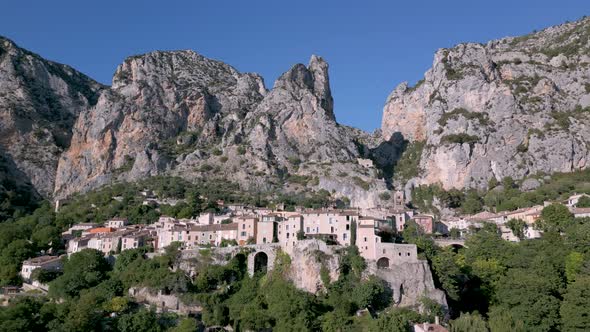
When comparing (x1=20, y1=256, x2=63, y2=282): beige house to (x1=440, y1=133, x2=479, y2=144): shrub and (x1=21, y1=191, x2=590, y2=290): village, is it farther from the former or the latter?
(x1=440, y1=133, x2=479, y2=144): shrub

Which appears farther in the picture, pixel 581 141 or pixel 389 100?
pixel 389 100

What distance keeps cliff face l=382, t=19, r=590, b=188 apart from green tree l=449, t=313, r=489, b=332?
2258 inches

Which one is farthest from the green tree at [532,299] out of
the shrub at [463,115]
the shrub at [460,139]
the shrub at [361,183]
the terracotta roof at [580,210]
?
the shrub at [463,115]

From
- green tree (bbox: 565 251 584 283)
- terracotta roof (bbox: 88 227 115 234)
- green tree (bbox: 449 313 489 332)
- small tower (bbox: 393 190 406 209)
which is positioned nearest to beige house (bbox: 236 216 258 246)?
terracotta roof (bbox: 88 227 115 234)

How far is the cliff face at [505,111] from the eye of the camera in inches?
4063

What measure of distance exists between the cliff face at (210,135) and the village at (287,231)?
2816cm

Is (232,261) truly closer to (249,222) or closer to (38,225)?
(249,222)

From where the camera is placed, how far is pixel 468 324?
1954 inches

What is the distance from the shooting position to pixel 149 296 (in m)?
57.9

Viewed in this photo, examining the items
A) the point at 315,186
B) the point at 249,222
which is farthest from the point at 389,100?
the point at 249,222

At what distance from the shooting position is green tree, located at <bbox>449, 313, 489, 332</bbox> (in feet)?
161

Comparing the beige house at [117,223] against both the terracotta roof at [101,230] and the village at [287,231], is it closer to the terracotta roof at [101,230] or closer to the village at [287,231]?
the village at [287,231]

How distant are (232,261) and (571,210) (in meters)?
46.3

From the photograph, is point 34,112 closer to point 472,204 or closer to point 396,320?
point 472,204
